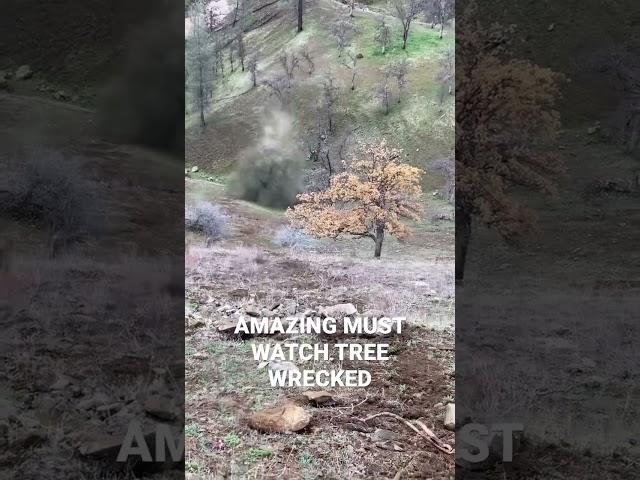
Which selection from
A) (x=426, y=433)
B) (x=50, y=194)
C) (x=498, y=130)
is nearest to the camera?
(x=426, y=433)

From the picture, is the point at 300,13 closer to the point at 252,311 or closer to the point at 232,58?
the point at 232,58

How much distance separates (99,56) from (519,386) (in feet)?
11.9

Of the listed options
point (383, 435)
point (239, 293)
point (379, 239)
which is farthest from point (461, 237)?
point (239, 293)

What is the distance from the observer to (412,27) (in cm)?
326

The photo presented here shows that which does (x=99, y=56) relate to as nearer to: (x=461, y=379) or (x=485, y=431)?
(x=461, y=379)

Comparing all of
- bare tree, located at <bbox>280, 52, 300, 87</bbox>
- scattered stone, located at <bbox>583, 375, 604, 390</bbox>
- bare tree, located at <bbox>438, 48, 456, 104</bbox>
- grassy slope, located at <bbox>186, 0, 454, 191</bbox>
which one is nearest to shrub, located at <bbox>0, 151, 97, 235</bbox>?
grassy slope, located at <bbox>186, 0, 454, 191</bbox>

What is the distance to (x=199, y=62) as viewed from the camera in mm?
3264

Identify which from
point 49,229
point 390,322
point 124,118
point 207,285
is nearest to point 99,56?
point 124,118

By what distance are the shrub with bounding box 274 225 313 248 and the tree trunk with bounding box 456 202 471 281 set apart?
1004 mm

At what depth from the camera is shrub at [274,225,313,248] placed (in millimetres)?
3330

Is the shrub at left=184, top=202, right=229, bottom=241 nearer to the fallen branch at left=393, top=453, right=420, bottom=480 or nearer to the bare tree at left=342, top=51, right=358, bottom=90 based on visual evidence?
the bare tree at left=342, top=51, right=358, bottom=90

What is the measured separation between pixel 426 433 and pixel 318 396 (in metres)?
0.66

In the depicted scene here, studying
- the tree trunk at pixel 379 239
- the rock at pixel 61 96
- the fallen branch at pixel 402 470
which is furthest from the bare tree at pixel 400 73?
the rock at pixel 61 96

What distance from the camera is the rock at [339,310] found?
324cm
